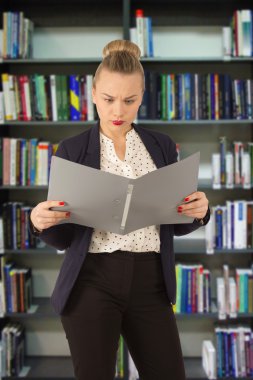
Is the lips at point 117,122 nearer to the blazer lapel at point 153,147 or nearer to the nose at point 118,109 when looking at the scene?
the nose at point 118,109

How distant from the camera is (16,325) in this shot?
3.03 meters

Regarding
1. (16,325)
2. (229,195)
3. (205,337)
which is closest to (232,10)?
(229,195)

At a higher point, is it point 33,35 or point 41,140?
point 33,35

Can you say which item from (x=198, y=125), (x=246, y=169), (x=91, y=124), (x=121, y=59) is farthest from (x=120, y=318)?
(x=198, y=125)

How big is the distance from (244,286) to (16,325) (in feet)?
4.55

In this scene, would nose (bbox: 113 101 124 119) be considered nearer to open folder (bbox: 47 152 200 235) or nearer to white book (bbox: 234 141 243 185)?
open folder (bbox: 47 152 200 235)

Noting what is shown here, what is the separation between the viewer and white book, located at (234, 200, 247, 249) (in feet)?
9.27

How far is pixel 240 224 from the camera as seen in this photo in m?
2.83

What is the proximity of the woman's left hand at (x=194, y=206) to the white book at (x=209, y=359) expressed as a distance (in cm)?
172

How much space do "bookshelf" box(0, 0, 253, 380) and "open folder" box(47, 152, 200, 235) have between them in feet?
5.31

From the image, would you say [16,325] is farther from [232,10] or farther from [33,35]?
[232,10]

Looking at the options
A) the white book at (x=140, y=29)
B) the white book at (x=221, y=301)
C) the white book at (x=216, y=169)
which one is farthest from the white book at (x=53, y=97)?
the white book at (x=221, y=301)

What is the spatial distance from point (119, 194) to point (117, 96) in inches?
10.9

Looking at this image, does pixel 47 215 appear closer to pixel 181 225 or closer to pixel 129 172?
pixel 129 172
